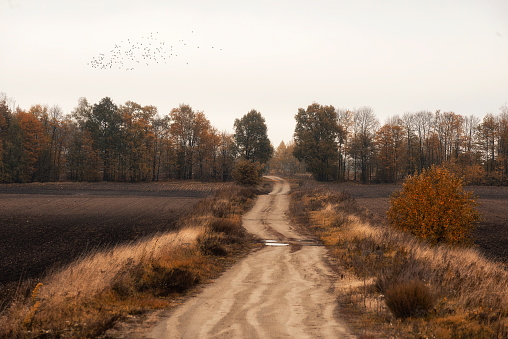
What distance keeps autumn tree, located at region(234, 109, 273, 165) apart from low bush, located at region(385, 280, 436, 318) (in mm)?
70503

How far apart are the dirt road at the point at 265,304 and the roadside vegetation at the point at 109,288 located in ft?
2.91

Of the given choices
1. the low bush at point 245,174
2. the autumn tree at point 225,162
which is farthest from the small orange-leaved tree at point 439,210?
the autumn tree at point 225,162

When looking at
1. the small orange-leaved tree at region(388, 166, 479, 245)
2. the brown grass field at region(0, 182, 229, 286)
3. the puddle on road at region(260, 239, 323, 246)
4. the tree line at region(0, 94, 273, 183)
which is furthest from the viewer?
the tree line at region(0, 94, 273, 183)

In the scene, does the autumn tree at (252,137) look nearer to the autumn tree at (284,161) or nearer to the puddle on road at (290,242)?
the autumn tree at (284,161)

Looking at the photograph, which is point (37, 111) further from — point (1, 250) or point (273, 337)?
point (273, 337)

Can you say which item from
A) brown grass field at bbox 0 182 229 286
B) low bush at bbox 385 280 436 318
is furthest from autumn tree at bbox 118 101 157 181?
low bush at bbox 385 280 436 318

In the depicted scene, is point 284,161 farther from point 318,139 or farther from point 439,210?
point 439,210

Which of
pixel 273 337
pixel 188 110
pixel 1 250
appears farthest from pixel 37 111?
pixel 273 337

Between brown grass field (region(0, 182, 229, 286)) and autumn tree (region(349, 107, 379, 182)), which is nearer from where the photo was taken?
brown grass field (region(0, 182, 229, 286))

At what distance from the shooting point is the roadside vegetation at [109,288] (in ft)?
20.7

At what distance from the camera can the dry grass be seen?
20.6ft

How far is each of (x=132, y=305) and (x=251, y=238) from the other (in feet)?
37.5

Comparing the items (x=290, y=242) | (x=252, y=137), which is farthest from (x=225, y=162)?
(x=290, y=242)

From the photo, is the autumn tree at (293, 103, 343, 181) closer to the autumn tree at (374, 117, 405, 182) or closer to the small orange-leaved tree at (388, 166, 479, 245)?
the autumn tree at (374, 117, 405, 182)
